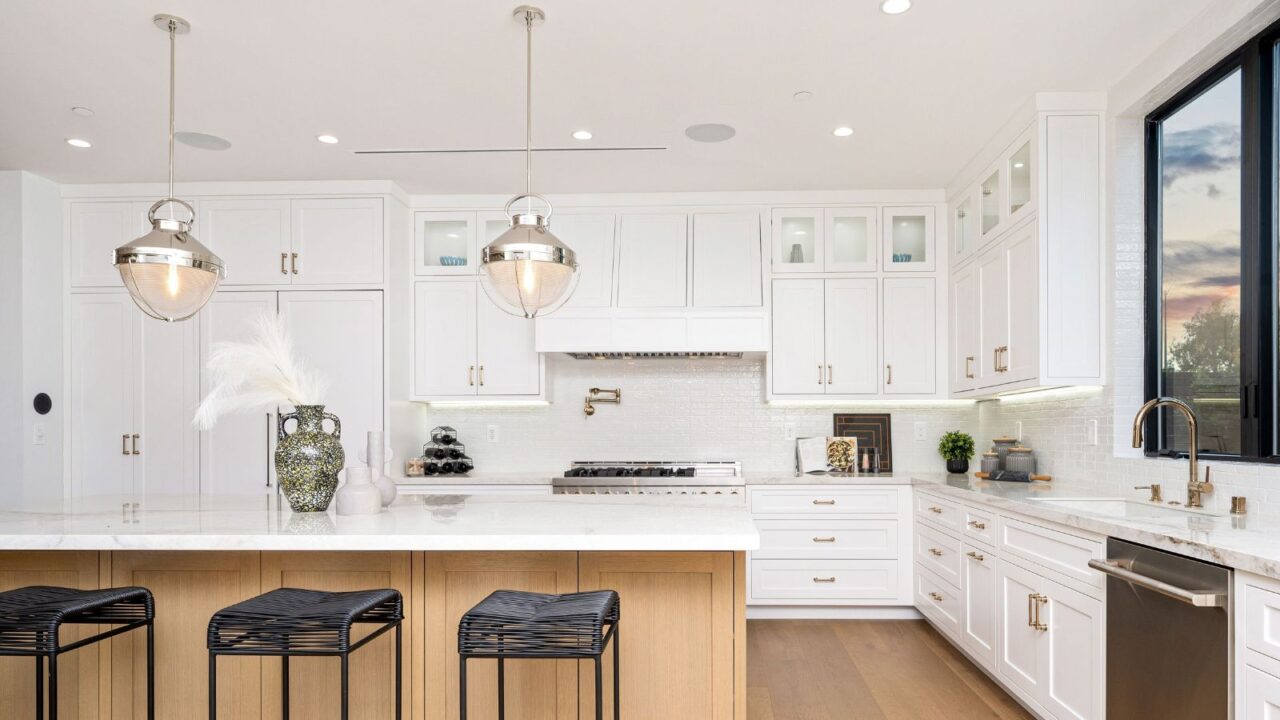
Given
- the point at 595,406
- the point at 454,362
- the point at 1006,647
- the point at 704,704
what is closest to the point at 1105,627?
the point at 1006,647

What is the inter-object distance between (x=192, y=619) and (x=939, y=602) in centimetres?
339

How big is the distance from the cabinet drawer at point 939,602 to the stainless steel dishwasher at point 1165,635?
1398mm

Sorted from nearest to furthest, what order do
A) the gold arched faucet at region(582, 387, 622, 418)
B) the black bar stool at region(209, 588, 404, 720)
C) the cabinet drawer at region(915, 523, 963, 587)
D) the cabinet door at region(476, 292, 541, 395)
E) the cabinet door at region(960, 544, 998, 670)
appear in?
1. the black bar stool at region(209, 588, 404, 720)
2. the cabinet door at region(960, 544, 998, 670)
3. the cabinet drawer at region(915, 523, 963, 587)
4. the cabinet door at region(476, 292, 541, 395)
5. the gold arched faucet at region(582, 387, 622, 418)

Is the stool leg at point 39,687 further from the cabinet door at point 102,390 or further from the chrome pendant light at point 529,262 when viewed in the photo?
the cabinet door at point 102,390

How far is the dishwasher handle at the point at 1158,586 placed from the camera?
1.90 meters

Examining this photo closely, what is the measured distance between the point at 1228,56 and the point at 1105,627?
1988 mm

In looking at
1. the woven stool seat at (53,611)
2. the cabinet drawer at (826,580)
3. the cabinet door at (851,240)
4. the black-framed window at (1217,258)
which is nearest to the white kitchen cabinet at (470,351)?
the cabinet drawer at (826,580)

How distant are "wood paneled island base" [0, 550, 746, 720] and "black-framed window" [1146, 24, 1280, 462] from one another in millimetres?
1822

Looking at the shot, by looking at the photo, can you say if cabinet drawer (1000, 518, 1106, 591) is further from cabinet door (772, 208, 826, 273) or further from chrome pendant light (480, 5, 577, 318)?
cabinet door (772, 208, 826, 273)

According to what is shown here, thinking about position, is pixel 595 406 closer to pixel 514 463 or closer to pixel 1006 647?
pixel 514 463

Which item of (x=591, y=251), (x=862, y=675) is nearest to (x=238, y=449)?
(x=591, y=251)

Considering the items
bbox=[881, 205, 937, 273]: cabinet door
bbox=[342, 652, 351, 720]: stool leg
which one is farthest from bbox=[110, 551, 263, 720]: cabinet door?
bbox=[881, 205, 937, 273]: cabinet door

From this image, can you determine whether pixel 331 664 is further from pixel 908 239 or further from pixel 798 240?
pixel 908 239

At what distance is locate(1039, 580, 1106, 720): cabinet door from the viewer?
2.47 m
